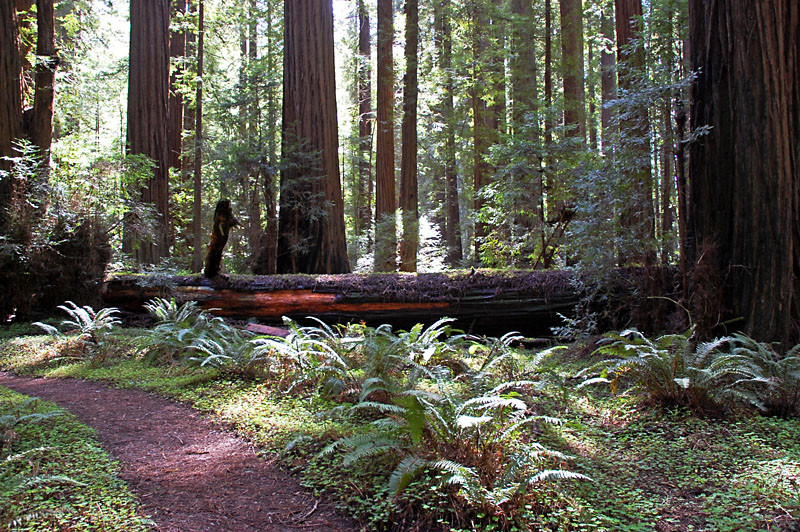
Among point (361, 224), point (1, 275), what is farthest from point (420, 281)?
point (361, 224)

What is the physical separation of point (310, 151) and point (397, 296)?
4.55 meters

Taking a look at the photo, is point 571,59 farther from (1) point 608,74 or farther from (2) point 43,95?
(2) point 43,95

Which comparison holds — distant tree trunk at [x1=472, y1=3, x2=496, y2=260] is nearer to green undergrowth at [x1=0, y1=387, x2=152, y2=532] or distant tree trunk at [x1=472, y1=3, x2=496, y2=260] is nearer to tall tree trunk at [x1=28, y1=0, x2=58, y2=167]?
tall tree trunk at [x1=28, y1=0, x2=58, y2=167]

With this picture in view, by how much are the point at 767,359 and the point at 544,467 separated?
2629 mm

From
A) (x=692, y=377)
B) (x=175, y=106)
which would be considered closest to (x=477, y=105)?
(x=175, y=106)

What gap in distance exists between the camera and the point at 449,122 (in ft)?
55.7

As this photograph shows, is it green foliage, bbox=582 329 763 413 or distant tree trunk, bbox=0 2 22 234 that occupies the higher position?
distant tree trunk, bbox=0 2 22 234

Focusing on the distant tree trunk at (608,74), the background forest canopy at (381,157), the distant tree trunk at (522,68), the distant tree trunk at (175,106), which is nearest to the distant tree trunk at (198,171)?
the background forest canopy at (381,157)

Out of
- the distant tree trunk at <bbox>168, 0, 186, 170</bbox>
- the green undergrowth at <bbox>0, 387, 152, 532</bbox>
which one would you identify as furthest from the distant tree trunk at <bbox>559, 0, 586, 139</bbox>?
the green undergrowth at <bbox>0, 387, 152, 532</bbox>

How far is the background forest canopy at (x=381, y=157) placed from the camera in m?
6.05

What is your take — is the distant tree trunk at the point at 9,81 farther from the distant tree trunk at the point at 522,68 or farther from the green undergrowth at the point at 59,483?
the distant tree trunk at the point at 522,68

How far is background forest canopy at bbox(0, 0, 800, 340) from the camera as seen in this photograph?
6051 mm

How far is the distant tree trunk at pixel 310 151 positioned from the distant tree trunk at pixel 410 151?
2.41m

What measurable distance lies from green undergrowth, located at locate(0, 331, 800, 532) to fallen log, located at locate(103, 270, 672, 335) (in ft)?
9.45
